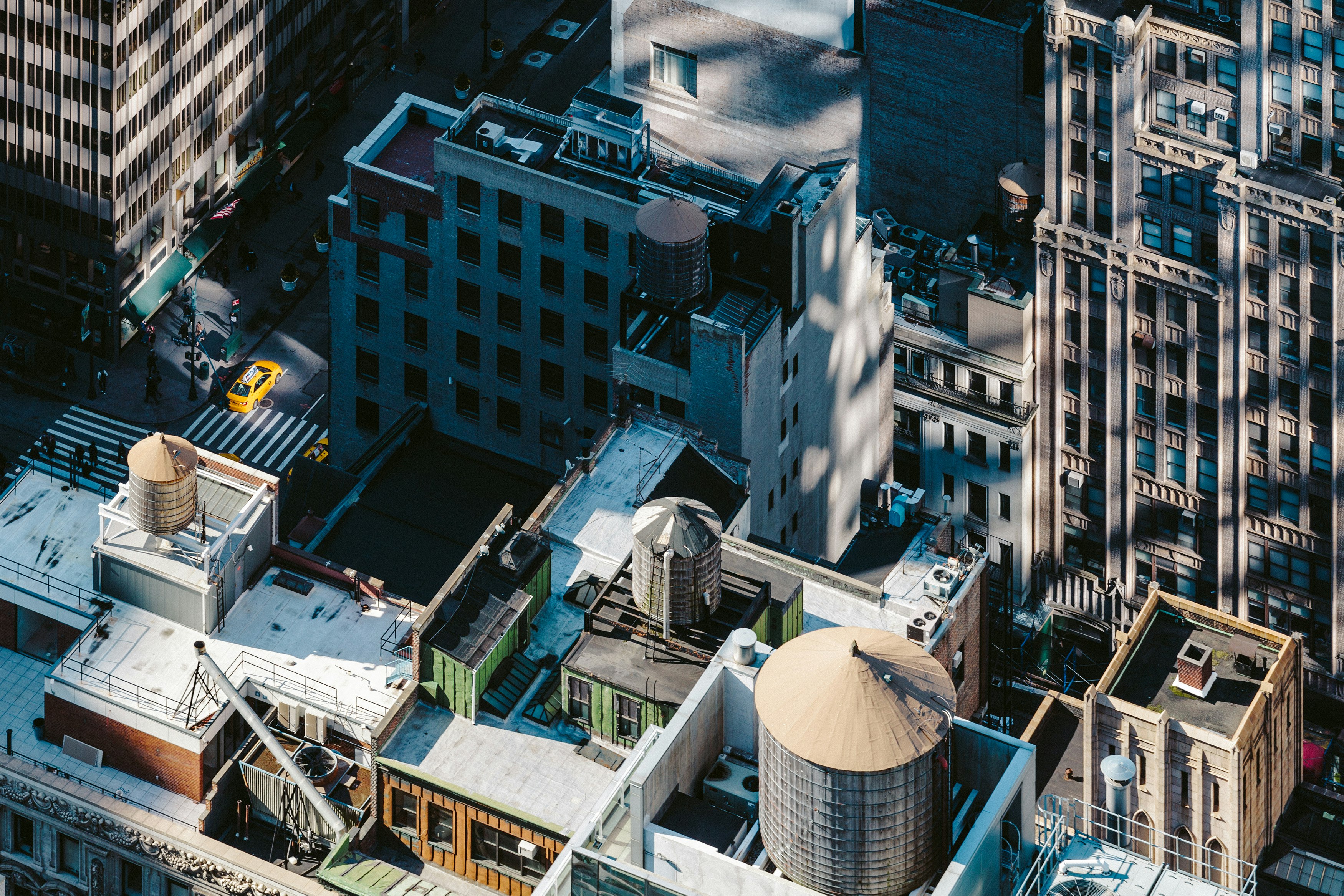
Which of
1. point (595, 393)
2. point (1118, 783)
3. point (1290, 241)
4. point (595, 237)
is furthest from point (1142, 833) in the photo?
point (1118, 783)

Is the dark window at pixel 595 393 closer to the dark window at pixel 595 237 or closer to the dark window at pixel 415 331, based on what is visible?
the dark window at pixel 595 237

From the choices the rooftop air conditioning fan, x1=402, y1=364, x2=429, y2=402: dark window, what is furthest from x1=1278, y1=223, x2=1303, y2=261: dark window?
the rooftop air conditioning fan

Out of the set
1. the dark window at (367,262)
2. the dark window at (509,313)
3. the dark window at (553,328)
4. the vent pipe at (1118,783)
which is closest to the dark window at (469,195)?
the dark window at (509,313)

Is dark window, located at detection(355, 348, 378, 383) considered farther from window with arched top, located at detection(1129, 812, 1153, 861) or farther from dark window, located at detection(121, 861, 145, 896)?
dark window, located at detection(121, 861, 145, 896)

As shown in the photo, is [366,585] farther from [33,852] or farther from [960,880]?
A: [960,880]

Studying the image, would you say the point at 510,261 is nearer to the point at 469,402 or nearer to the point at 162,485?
the point at 469,402

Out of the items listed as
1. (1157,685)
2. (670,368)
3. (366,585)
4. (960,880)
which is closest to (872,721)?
(960,880)
